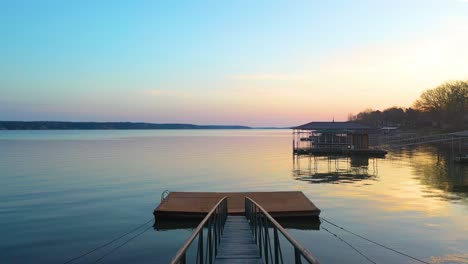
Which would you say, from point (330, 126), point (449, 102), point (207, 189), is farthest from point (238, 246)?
point (449, 102)

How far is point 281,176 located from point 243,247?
25.4m

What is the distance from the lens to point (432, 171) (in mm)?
35938

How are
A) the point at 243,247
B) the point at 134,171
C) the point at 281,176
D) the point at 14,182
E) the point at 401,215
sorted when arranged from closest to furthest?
the point at 243,247 < the point at 401,215 < the point at 14,182 < the point at 281,176 < the point at 134,171

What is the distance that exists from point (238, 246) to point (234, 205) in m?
7.59

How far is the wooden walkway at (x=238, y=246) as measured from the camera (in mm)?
8093

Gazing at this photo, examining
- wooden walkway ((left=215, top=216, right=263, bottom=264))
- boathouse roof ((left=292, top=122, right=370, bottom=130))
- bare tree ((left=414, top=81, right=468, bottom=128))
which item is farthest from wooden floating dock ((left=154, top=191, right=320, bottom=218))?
bare tree ((left=414, top=81, right=468, bottom=128))

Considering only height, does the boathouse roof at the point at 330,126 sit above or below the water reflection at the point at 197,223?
above

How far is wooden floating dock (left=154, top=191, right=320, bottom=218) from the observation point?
15906 mm

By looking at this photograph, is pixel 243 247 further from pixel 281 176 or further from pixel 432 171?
pixel 432 171

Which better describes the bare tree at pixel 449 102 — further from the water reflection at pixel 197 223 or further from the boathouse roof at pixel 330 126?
the water reflection at pixel 197 223

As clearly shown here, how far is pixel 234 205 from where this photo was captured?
55.5 feet

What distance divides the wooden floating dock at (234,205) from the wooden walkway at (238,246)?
3.59 meters

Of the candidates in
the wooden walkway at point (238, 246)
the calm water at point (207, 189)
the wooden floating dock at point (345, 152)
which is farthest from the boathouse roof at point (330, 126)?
the wooden walkway at point (238, 246)

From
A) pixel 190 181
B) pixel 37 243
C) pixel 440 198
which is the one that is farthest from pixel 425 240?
pixel 190 181
